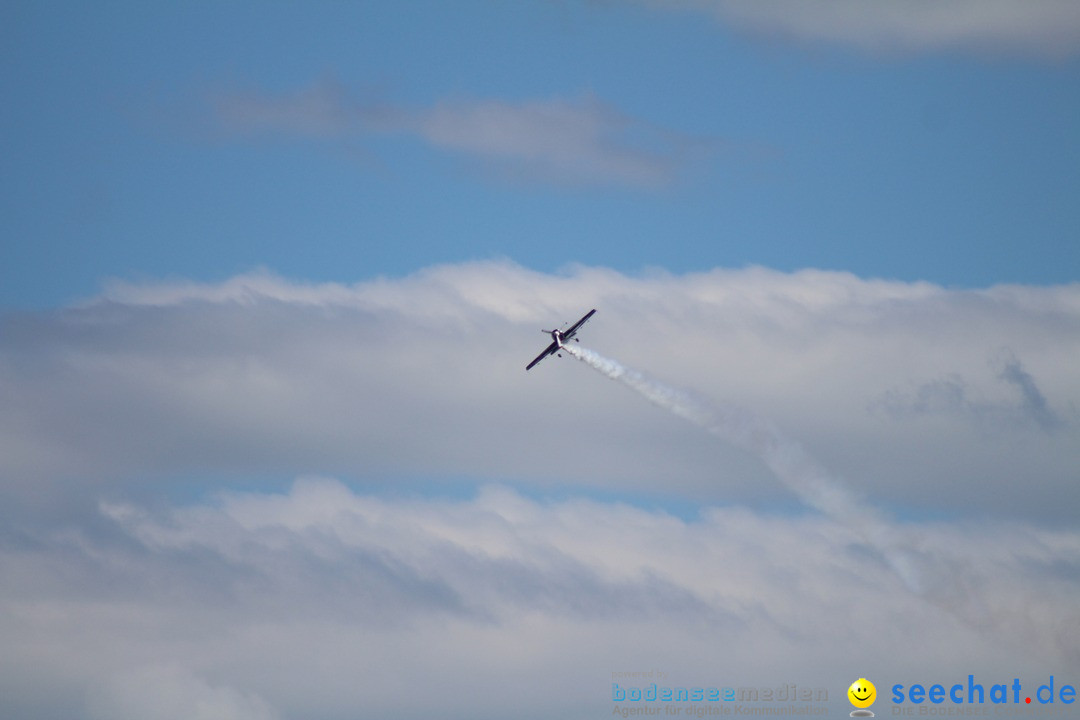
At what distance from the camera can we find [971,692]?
7825 inches

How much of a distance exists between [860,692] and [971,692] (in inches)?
427

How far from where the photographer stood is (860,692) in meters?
198
